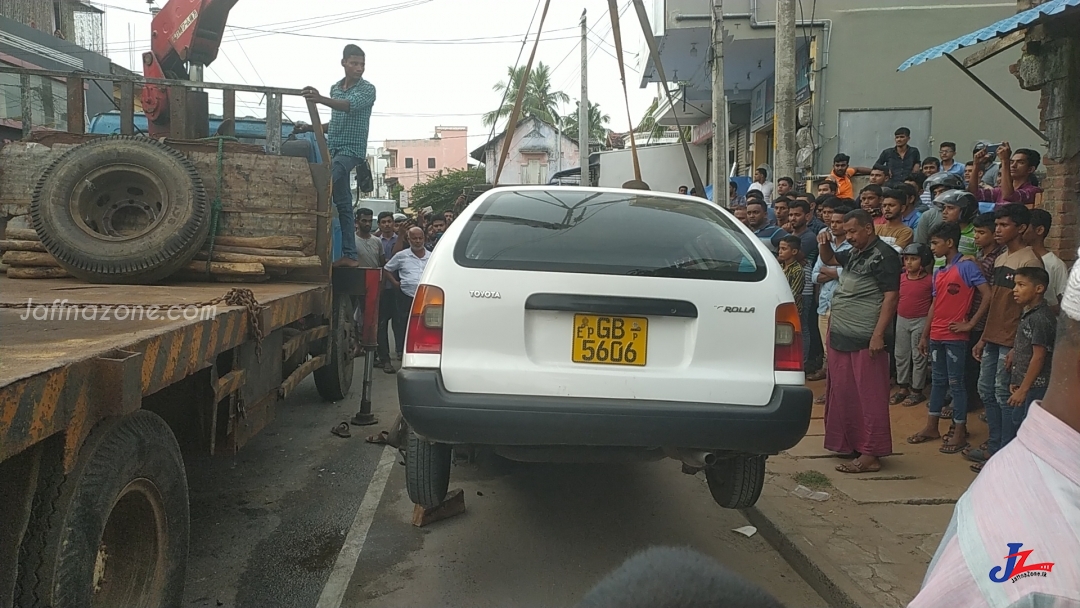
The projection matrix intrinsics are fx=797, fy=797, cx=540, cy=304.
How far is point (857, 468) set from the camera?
5.08 meters

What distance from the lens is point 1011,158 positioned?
6.66 m

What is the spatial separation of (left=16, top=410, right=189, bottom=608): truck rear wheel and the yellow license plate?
1.51m


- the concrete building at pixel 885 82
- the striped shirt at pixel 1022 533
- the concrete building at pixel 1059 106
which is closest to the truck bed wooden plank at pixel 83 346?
the striped shirt at pixel 1022 533

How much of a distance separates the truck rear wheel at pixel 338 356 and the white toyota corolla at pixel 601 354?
11.0 ft

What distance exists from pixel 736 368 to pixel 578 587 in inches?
45.8

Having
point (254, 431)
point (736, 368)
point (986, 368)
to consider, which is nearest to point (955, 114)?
point (986, 368)

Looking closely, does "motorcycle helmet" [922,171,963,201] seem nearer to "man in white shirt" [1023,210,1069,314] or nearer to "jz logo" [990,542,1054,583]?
"man in white shirt" [1023,210,1069,314]

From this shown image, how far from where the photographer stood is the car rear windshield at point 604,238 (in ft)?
10.7

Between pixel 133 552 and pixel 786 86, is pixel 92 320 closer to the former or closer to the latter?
pixel 133 552

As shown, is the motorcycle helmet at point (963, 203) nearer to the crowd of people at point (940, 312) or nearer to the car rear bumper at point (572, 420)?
the crowd of people at point (940, 312)

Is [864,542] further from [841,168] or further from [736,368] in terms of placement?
[841,168]

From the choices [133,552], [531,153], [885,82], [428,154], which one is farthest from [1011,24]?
[428,154]

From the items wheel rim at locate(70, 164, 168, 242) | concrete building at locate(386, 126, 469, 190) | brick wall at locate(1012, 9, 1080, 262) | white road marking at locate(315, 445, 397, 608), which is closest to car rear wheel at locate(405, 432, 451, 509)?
white road marking at locate(315, 445, 397, 608)

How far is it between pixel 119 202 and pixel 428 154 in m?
67.9
